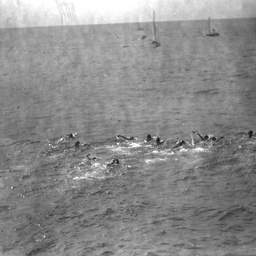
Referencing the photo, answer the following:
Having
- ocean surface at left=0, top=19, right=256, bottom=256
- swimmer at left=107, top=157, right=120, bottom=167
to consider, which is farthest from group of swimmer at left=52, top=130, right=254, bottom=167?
swimmer at left=107, top=157, right=120, bottom=167

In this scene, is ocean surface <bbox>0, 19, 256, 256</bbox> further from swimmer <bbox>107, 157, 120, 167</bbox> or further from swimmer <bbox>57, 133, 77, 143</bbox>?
swimmer <bbox>107, 157, 120, 167</bbox>

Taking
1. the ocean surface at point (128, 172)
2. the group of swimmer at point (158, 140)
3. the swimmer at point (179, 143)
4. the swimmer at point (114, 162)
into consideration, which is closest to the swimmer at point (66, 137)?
the group of swimmer at point (158, 140)

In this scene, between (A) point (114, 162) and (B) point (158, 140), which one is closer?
(A) point (114, 162)

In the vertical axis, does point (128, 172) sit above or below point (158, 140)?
below

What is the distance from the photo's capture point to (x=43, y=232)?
111 ft

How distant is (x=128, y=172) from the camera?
146 feet

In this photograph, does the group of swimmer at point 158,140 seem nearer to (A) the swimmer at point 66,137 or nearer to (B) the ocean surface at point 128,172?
(A) the swimmer at point 66,137

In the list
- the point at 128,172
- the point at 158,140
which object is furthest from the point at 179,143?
the point at 128,172

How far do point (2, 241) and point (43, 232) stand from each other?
2.69 m

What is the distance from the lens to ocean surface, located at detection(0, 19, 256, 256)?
32.4 m

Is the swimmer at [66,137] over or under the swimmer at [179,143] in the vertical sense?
over

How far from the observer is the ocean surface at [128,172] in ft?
106

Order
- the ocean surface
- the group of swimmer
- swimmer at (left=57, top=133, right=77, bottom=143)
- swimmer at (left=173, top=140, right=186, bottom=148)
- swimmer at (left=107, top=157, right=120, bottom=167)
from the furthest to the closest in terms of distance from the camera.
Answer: swimmer at (left=57, top=133, right=77, bottom=143)
the group of swimmer
swimmer at (left=173, top=140, right=186, bottom=148)
swimmer at (left=107, top=157, right=120, bottom=167)
the ocean surface

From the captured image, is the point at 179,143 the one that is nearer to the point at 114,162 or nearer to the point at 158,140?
the point at 158,140
